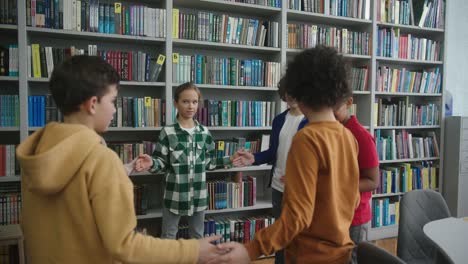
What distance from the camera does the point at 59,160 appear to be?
0.84 m

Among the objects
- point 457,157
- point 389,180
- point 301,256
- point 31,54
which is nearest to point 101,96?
point 301,256

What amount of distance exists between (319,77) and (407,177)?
3471 mm

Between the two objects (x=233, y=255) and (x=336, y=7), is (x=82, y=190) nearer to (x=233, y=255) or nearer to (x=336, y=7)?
(x=233, y=255)

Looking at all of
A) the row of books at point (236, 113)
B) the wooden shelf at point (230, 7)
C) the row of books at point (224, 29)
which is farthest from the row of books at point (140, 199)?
the wooden shelf at point (230, 7)

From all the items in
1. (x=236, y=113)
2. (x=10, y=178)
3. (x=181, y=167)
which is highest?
(x=236, y=113)

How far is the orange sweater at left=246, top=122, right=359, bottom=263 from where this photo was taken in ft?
3.24

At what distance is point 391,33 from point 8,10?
363 centimetres

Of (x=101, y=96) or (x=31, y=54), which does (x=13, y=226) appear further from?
(x=101, y=96)

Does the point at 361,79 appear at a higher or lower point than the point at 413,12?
lower

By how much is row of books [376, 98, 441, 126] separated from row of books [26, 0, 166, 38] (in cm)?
254

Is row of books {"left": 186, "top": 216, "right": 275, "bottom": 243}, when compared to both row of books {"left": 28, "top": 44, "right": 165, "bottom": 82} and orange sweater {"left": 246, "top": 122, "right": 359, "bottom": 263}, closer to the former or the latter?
row of books {"left": 28, "top": 44, "right": 165, "bottom": 82}

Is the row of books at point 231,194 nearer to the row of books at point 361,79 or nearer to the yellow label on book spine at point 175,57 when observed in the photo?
the yellow label on book spine at point 175,57

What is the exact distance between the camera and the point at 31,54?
8.39ft

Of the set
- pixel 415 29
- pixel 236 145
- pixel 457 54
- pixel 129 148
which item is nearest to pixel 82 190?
pixel 129 148
